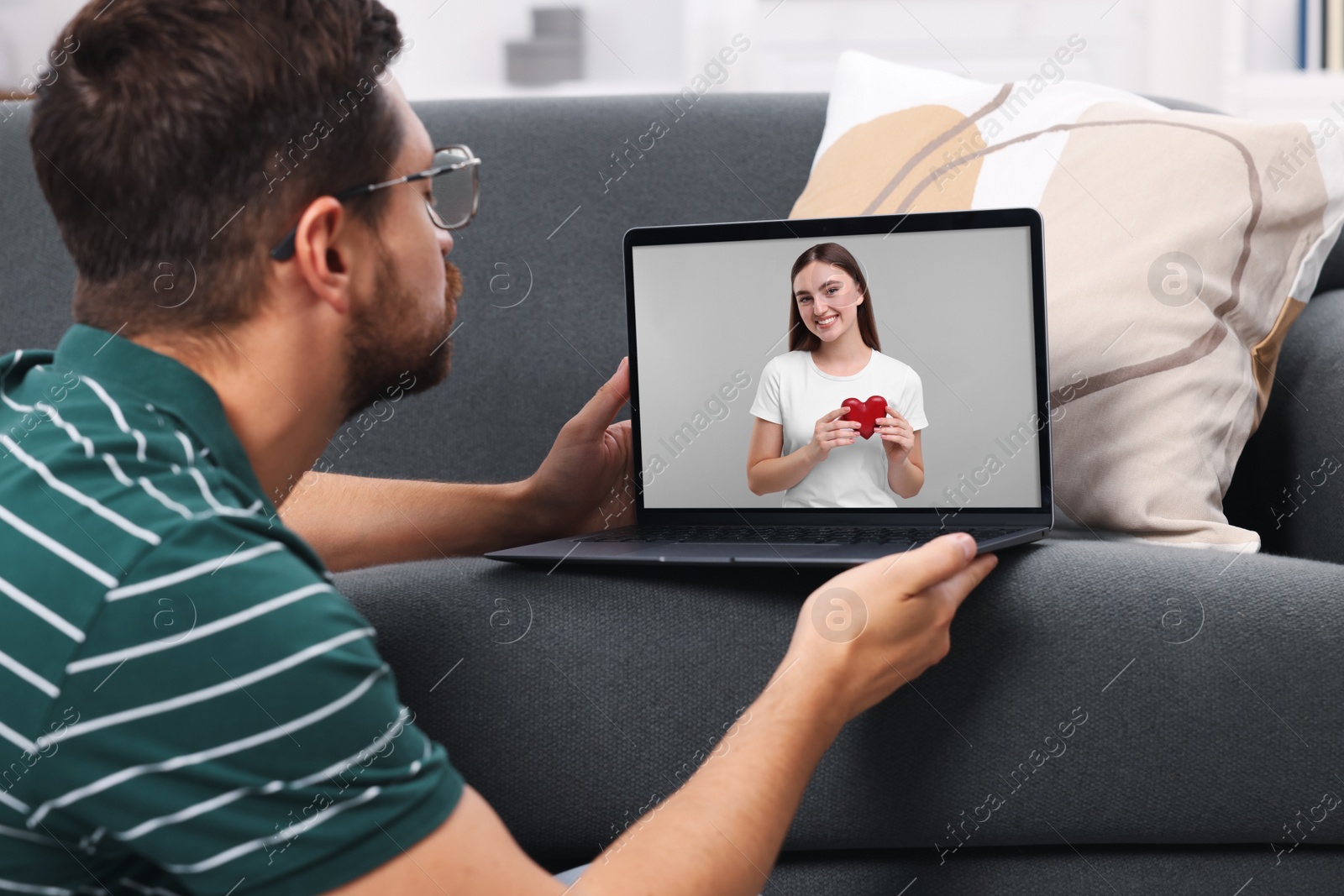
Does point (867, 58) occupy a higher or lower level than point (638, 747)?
higher

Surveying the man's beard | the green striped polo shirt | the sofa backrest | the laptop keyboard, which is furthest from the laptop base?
the sofa backrest

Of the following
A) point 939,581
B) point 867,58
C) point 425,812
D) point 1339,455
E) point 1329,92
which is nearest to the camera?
point 425,812

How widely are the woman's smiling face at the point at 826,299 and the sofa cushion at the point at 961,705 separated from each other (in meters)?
0.23

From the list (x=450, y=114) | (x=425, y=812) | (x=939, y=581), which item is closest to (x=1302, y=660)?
(x=939, y=581)

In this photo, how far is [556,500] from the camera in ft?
3.22

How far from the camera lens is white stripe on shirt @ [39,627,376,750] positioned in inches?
17.1

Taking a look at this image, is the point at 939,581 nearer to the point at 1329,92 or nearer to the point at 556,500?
the point at 556,500

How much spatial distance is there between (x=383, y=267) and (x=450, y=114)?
0.74m

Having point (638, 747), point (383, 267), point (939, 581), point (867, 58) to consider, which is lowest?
point (638, 747)

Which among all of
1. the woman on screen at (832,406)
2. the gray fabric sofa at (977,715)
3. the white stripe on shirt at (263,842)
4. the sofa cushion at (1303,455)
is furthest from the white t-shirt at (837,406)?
the white stripe on shirt at (263,842)

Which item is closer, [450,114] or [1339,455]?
[1339,455]

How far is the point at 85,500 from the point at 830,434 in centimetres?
53

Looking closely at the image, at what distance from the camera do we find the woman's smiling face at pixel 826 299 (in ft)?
2.80

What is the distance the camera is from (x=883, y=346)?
84 cm
